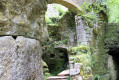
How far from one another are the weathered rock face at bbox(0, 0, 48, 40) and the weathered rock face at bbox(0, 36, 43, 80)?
5cm

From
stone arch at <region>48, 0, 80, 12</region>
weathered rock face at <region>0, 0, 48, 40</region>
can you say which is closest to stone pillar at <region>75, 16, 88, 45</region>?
stone arch at <region>48, 0, 80, 12</region>

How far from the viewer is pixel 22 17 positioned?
739 mm

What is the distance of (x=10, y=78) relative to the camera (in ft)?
2.06

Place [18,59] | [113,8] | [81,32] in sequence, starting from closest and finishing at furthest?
[18,59] → [81,32] → [113,8]

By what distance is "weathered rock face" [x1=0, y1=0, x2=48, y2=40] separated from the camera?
670 mm

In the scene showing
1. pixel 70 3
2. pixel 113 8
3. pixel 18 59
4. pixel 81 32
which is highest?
pixel 70 3

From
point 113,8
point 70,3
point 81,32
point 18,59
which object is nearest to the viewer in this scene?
point 18,59

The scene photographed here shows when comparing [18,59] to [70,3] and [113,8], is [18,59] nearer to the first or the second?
[70,3]

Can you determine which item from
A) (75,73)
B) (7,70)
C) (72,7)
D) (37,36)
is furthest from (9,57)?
(72,7)

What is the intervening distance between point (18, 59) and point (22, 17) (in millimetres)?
248

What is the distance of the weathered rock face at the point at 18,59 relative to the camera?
0.62 metres

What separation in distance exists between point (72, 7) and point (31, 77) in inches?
302

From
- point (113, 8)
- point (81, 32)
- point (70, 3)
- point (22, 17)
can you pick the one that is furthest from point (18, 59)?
point (113, 8)

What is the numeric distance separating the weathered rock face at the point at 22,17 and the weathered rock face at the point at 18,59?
0.05m
